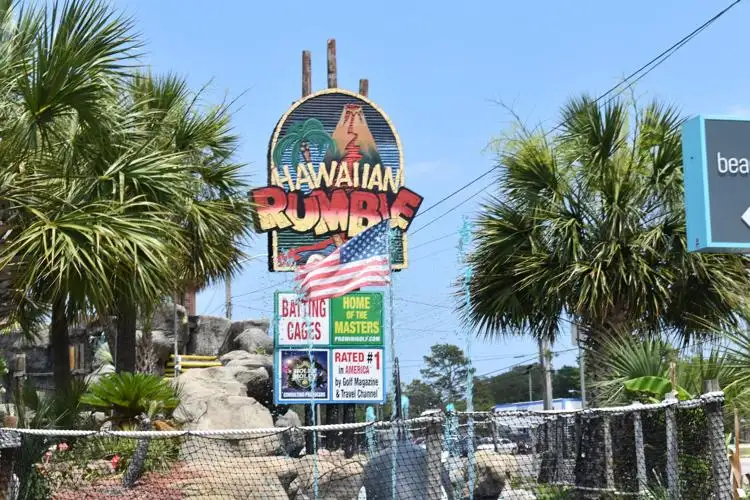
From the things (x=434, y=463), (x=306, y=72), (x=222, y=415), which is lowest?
(x=434, y=463)

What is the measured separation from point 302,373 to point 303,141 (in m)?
4.95

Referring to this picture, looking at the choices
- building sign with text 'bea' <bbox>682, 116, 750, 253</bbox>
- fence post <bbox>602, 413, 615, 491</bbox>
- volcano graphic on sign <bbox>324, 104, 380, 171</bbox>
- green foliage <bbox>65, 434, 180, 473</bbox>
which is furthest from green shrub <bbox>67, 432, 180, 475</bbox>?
volcano graphic on sign <bbox>324, 104, 380, 171</bbox>

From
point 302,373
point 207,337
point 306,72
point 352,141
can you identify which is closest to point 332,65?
point 306,72

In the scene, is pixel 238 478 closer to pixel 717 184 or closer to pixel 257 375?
pixel 717 184

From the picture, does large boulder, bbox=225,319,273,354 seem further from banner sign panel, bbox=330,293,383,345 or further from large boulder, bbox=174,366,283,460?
large boulder, bbox=174,366,283,460

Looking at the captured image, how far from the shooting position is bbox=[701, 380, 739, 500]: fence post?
7.60m

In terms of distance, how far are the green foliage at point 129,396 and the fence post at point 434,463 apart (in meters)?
5.18

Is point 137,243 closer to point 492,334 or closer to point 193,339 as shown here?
point 492,334

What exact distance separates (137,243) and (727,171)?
20.8 feet

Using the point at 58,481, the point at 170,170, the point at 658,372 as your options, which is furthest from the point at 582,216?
the point at 58,481

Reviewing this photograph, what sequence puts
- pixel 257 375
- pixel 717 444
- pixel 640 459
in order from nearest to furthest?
pixel 717 444 → pixel 640 459 → pixel 257 375

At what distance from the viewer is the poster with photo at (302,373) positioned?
2077cm

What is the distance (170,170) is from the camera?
1328cm

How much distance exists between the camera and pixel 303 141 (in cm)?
2161
